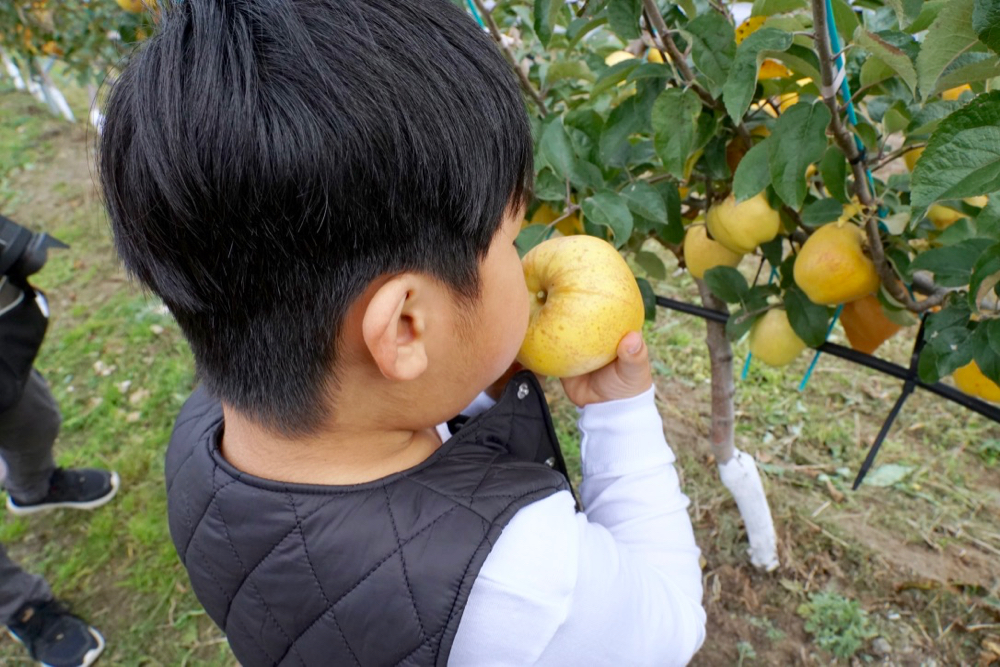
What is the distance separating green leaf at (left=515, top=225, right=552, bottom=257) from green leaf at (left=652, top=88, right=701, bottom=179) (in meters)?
0.23

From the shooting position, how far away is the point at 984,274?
80cm

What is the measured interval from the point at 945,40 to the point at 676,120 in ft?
1.11

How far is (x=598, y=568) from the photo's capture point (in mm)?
782

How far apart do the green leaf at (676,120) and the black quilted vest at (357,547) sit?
458mm

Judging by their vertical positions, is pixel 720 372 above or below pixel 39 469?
above

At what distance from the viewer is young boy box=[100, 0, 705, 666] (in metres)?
0.61

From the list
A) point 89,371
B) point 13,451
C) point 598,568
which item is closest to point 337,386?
point 598,568

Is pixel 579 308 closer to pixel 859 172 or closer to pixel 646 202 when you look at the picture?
pixel 646 202

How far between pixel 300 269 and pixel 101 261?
4224 mm

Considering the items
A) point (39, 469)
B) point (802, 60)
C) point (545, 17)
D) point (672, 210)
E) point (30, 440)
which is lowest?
point (39, 469)

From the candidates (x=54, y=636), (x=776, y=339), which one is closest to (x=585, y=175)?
(x=776, y=339)

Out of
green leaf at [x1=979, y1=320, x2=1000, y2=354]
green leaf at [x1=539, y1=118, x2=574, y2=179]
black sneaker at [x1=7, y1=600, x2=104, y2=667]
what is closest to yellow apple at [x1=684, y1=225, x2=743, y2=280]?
green leaf at [x1=539, y1=118, x2=574, y2=179]

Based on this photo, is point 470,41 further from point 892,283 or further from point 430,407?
point 892,283

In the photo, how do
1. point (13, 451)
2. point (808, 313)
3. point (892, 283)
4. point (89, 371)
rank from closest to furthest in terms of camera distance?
point (892, 283) → point (808, 313) → point (13, 451) → point (89, 371)
